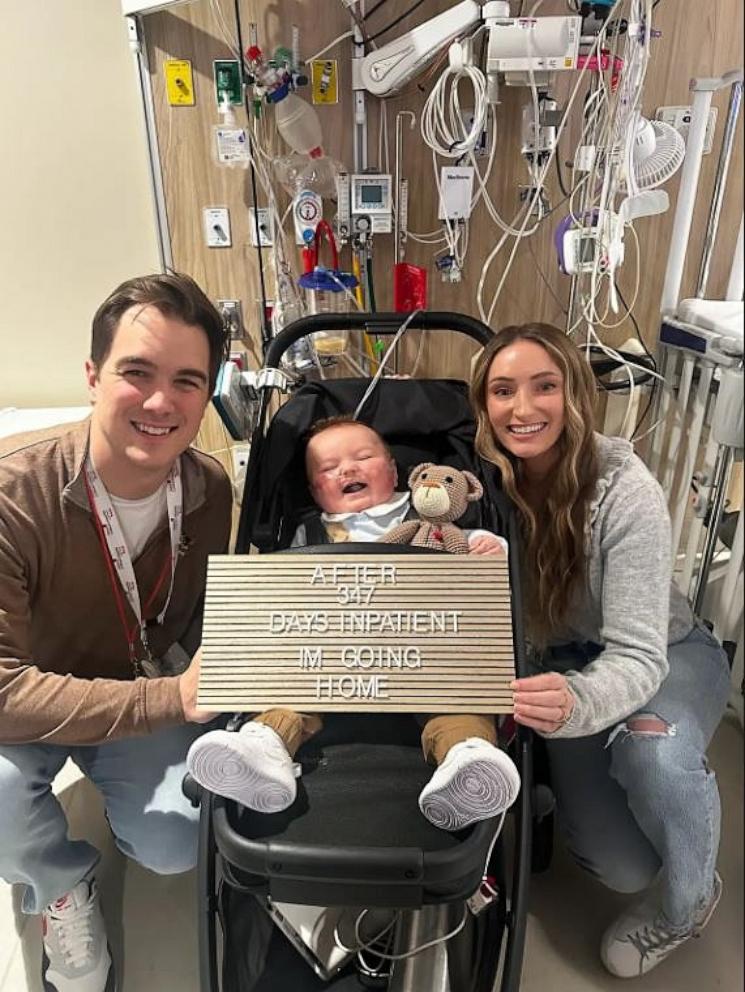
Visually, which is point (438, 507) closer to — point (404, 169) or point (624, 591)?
point (624, 591)

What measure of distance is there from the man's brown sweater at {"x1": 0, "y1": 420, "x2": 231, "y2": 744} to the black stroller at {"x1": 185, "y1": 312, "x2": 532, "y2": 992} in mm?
108

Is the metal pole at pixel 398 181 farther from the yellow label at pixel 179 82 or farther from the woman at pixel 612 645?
the woman at pixel 612 645

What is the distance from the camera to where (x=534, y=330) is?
119cm

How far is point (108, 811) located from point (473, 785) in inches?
29.4

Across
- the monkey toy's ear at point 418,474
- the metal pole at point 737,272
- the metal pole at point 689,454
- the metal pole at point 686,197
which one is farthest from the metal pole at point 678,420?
the metal pole at point 737,272

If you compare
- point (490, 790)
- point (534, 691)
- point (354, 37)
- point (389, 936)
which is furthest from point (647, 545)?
point (354, 37)

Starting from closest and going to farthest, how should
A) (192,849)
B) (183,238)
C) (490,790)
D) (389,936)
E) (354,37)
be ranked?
(490,790), (389,936), (192,849), (354,37), (183,238)

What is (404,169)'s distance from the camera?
1.95 meters

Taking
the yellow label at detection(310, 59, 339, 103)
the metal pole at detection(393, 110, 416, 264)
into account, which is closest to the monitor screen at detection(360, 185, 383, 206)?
the metal pole at detection(393, 110, 416, 264)

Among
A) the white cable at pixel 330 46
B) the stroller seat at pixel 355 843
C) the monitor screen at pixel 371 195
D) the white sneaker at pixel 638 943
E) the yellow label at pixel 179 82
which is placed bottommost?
the white sneaker at pixel 638 943

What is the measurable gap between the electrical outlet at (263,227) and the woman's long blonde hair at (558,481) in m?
→ 0.98

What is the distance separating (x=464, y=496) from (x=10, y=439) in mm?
799

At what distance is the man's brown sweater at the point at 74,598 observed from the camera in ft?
3.42

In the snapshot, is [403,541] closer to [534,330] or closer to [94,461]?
[534,330]
